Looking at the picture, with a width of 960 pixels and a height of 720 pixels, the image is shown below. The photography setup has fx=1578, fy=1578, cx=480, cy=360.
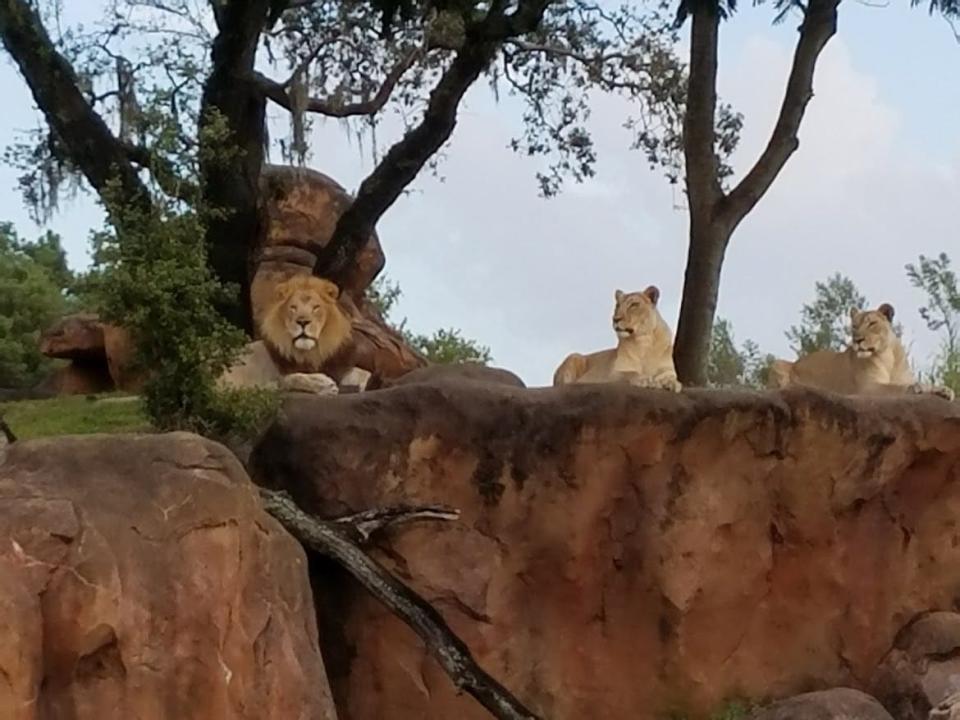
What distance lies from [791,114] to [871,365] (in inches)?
91.4

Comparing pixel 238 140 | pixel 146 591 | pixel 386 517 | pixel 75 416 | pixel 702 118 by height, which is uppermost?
pixel 702 118

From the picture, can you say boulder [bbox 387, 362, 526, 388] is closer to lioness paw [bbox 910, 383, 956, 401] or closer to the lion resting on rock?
the lion resting on rock

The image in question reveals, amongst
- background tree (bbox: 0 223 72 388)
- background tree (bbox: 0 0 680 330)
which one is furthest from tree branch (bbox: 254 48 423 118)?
background tree (bbox: 0 223 72 388)

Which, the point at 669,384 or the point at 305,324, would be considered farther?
the point at 305,324

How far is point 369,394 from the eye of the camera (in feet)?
29.0

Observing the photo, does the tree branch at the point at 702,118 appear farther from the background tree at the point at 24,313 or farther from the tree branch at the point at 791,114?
the background tree at the point at 24,313

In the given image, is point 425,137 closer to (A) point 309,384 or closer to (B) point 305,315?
(B) point 305,315

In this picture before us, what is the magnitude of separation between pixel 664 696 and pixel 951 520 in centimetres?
236

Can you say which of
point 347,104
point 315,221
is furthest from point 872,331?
point 315,221

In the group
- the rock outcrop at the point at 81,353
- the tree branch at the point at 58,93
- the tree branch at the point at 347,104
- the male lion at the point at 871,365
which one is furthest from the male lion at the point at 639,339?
the rock outcrop at the point at 81,353

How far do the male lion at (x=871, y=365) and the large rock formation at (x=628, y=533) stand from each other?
62 cm

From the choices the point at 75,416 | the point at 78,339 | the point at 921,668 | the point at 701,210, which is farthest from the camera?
the point at 78,339

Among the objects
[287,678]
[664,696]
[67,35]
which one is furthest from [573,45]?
[287,678]

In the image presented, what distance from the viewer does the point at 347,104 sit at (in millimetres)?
13578
